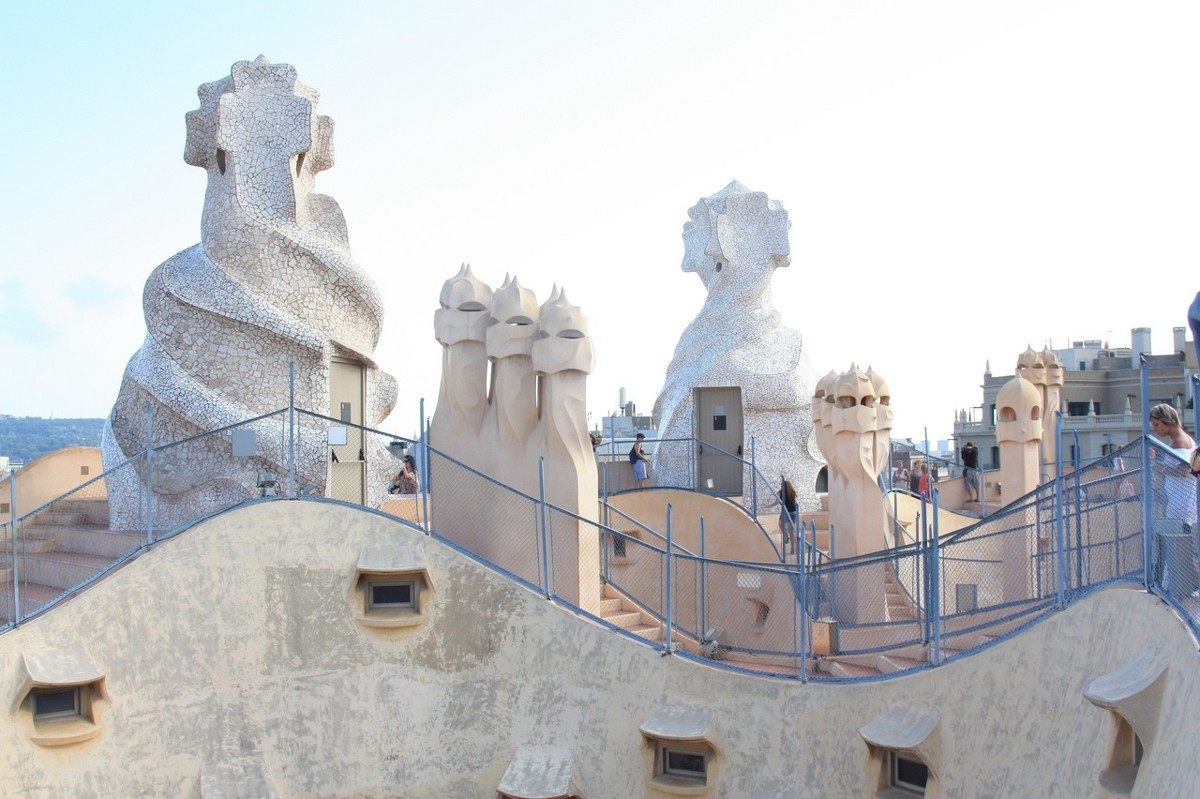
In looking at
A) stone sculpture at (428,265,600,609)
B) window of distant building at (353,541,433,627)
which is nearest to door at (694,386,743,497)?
stone sculpture at (428,265,600,609)

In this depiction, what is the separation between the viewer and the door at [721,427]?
18688 mm

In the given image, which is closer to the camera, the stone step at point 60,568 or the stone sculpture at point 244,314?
the stone step at point 60,568

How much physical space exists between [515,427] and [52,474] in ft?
24.3

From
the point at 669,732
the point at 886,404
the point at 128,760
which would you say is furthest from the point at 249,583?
the point at 886,404

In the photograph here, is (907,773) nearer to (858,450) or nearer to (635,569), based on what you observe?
(635,569)

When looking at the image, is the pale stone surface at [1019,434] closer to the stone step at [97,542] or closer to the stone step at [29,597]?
the stone step at [97,542]

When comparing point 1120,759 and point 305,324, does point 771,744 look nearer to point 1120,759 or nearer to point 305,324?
point 1120,759

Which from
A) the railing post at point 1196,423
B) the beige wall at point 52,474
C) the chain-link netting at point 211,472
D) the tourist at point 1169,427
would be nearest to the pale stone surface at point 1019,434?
the tourist at point 1169,427

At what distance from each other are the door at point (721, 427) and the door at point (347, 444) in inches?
267

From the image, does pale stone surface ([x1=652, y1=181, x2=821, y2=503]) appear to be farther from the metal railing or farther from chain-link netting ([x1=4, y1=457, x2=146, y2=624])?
chain-link netting ([x1=4, y1=457, x2=146, y2=624])

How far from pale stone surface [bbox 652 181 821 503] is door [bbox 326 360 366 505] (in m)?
6.41

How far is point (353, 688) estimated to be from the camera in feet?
32.1

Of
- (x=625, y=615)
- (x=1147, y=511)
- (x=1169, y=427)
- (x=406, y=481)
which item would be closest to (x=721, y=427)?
(x=406, y=481)

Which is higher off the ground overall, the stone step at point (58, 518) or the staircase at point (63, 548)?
the stone step at point (58, 518)
